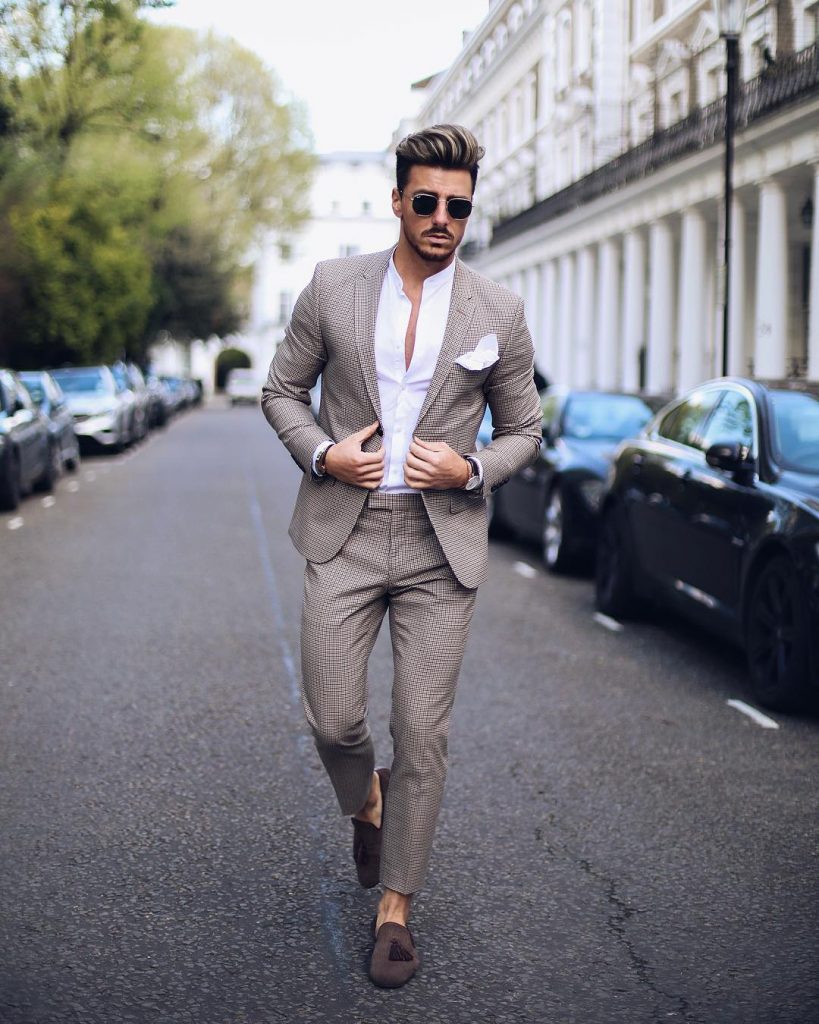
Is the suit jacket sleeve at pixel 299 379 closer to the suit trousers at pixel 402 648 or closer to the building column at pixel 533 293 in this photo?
the suit trousers at pixel 402 648

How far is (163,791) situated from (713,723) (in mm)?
2709

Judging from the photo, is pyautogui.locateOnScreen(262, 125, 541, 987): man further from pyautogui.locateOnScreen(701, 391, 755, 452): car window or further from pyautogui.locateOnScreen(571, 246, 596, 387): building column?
pyautogui.locateOnScreen(571, 246, 596, 387): building column

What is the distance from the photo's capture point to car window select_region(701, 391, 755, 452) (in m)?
8.43

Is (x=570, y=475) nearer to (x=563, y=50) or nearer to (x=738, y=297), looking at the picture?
(x=738, y=297)

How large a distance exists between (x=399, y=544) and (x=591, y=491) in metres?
8.46

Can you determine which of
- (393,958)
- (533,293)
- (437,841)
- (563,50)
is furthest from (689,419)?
(533,293)

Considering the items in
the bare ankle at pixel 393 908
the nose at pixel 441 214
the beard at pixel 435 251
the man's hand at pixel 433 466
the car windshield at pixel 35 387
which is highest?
the nose at pixel 441 214

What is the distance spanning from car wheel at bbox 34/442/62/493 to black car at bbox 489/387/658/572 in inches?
309

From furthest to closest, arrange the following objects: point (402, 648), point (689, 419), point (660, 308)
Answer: point (660, 308)
point (689, 419)
point (402, 648)

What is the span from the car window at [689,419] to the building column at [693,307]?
24505 mm

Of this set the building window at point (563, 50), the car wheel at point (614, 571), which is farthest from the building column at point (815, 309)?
the building window at point (563, 50)

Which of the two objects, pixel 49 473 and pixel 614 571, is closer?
pixel 614 571

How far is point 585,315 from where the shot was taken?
151ft

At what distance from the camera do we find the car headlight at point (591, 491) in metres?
12.2
